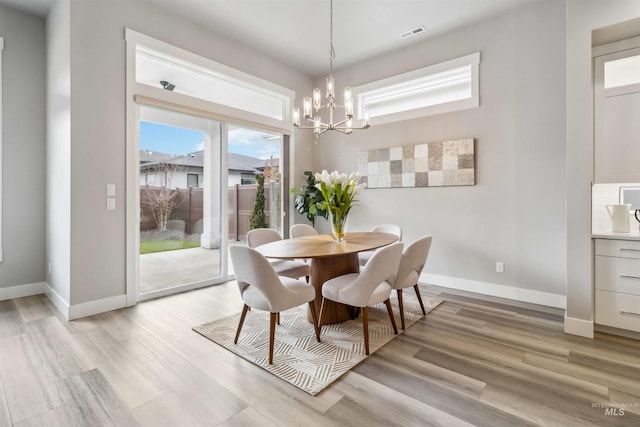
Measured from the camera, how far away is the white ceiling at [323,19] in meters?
3.35

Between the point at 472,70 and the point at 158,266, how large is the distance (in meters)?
4.71

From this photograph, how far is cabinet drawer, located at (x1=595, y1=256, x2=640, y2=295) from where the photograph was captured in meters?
2.49

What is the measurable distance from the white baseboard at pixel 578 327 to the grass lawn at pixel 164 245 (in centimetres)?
421

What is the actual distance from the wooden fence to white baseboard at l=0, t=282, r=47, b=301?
157cm

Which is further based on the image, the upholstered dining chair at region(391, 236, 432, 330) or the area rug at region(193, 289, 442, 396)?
the upholstered dining chair at region(391, 236, 432, 330)

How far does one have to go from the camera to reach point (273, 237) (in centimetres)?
364

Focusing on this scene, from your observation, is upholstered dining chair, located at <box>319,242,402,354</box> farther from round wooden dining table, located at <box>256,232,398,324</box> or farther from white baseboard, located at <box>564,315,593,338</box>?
white baseboard, located at <box>564,315,593,338</box>

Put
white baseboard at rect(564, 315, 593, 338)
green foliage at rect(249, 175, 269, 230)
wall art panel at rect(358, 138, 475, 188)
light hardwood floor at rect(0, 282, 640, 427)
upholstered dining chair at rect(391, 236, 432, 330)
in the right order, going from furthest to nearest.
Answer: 1. green foliage at rect(249, 175, 269, 230)
2. wall art panel at rect(358, 138, 475, 188)
3. upholstered dining chair at rect(391, 236, 432, 330)
4. white baseboard at rect(564, 315, 593, 338)
5. light hardwood floor at rect(0, 282, 640, 427)

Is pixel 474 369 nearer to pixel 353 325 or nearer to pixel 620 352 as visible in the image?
pixel 353 325

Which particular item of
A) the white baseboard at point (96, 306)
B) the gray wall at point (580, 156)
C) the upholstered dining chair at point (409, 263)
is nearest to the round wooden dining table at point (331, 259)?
the upholstered dining chair at point (409, 263)

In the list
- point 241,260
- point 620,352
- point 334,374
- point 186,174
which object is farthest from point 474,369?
point 186,174

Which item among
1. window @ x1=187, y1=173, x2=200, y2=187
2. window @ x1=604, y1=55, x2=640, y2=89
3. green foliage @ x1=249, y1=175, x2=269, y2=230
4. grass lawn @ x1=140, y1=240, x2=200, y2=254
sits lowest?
grass lawn @ x1=140, y1=240, x2=200, y2=254

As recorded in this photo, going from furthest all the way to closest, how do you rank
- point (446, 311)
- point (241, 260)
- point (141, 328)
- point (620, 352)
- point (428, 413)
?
point (446, 311)
point (141, 328)
point (620, 352)
point (241, 260)
point (428, 413)

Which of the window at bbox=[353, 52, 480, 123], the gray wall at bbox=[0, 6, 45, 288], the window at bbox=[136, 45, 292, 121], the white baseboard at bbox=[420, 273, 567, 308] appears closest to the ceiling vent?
the window at bbox=[353, 52, 480, 123]
